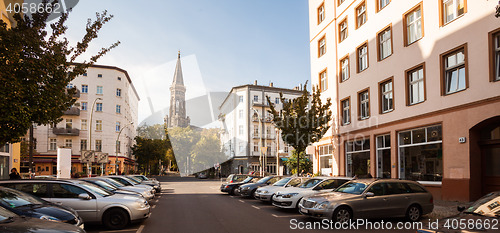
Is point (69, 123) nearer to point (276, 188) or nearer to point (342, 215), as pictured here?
point (276, 188)

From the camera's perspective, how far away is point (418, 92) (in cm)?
1933

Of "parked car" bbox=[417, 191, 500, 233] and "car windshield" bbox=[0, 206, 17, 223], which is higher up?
"car windshield" bbox=[0, 206, 17, 223]

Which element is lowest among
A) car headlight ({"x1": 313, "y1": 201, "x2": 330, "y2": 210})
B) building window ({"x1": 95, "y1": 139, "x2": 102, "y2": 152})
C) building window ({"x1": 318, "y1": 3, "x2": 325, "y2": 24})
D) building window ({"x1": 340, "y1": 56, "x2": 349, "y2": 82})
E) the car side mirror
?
car headlight ({"x1": 313, "y1": 201, "x2": 330, "y2": 210})

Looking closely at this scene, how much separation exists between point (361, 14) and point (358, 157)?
9.53m

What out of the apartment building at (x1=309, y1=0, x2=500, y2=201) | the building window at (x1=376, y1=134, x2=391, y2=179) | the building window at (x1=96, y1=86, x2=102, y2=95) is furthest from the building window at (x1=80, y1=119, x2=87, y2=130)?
the building window at (x1=376, y1=134, x2=391, y2=179)

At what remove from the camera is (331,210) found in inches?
426

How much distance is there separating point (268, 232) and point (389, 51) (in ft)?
51.0

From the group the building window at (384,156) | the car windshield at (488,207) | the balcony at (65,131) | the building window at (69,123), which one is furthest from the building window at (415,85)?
the building window at (69,123)

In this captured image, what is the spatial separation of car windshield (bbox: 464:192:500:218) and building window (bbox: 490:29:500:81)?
381 inches

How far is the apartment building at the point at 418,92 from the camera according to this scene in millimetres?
15445

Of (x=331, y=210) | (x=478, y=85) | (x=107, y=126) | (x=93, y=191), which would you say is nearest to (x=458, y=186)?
(x=478, y=85)

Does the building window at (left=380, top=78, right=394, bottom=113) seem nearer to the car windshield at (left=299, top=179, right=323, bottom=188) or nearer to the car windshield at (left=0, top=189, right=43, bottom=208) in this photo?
the car windshield at (left=299, top=179, right=323, bottom=188)

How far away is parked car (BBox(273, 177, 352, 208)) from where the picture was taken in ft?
46.9

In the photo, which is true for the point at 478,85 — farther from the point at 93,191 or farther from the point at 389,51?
the point at 93,191
